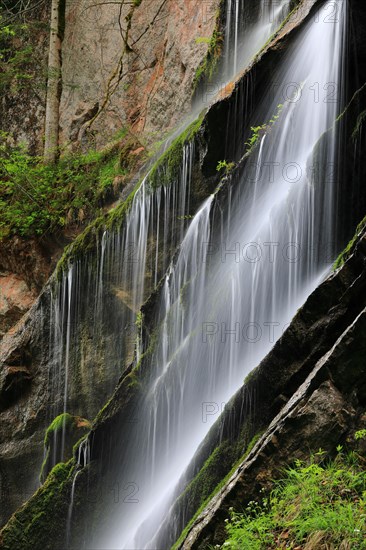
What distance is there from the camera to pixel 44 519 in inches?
348

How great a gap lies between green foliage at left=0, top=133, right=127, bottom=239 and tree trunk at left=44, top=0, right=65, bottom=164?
42 cm

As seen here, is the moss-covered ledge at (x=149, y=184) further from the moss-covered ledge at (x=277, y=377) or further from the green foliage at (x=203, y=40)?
the moss-covered ledge at (x=277, y=377)

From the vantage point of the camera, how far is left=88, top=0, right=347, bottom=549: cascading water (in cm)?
738

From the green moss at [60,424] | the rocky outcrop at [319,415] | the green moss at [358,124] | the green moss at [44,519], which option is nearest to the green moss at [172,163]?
the green moss at [358,124]

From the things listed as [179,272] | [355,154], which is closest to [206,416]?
[179,272]

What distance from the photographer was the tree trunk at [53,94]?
55.6ft

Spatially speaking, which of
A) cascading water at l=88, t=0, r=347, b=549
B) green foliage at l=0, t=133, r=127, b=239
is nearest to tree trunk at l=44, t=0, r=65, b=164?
green foliage at l=0, t=133, r=127, b=239

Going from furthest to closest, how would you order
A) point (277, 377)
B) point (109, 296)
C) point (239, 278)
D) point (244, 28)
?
point (244, 28) → point (109, 296) → point (239, 278) → point (277, 377)

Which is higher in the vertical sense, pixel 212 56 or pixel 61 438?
pixel 212 56

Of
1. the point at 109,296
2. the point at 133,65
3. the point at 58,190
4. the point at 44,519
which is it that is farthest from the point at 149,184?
the point at 133,65

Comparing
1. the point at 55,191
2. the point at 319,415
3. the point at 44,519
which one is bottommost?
the point at 44,519

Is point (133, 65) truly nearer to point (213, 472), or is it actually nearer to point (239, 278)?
point (239, 278)

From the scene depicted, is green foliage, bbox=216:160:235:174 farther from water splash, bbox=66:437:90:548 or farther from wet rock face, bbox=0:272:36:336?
wet rock face, bbox=0:272:36:336

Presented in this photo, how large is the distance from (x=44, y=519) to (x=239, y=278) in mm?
3960
